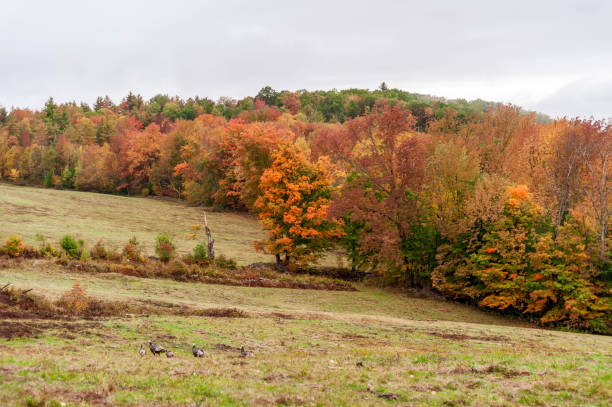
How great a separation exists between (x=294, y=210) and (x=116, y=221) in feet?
116

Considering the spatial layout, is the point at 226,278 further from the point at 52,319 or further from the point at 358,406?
the point at 358,406

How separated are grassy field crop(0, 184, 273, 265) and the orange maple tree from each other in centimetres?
537

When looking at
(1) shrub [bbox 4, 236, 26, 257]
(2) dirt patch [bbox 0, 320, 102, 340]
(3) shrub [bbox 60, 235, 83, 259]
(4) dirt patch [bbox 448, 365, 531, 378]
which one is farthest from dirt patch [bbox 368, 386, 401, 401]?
(3) shrub [bbox 60, 235, 83, 259]

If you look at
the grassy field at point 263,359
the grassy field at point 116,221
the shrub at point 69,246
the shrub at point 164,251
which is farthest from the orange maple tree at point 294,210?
the shrub at point 69,246

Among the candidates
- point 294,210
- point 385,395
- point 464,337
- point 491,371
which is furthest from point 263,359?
point 294,210

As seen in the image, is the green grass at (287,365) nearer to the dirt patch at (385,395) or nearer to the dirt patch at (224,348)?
the dirt patch at (385,395)

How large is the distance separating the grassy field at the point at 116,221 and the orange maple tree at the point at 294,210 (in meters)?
5.37

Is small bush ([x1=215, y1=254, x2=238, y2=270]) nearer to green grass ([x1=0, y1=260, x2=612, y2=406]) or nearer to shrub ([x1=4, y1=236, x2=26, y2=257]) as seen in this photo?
shrub ([x1=4, y1=236, x2=26, y2=257])

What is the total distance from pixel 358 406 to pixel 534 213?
33547 millimetres

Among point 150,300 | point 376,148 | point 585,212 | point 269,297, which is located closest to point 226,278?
point 269,297

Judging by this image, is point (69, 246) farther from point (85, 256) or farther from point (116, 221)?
point (116, 221)

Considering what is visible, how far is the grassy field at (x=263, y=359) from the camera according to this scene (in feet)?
33.3

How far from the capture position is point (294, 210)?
1758 inches

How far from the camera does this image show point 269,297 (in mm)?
32719
